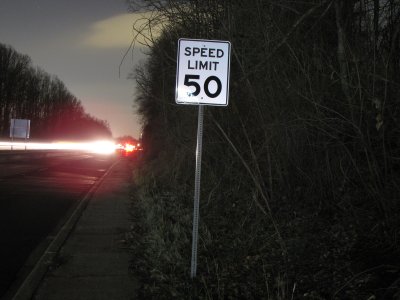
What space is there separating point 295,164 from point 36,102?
131 metres

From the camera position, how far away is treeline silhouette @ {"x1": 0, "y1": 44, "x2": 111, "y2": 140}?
109000mm

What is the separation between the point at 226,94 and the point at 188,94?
0.42 m

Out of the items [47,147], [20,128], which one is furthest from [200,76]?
[47,147]

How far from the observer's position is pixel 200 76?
5.79 metres

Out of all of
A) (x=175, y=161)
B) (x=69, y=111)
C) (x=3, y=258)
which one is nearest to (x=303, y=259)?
(x=3, y=258)

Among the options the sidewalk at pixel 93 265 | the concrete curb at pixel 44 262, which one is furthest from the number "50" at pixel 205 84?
the concrete curb at pixel 44 262

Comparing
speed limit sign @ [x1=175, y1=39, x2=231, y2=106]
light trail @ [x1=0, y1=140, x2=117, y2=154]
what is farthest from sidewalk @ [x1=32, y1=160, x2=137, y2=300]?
light trail @ [x1=0, y1=140, x2=117, y2=154]

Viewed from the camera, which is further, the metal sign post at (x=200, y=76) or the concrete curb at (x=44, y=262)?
the concrete curb at (x=44, y=262)

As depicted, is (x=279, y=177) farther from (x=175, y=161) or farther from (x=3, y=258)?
(x=175, y=161)

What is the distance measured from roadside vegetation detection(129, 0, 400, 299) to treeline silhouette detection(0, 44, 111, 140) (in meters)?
101

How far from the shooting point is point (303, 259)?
20.5ft

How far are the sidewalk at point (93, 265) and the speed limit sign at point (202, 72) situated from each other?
2.33 metres

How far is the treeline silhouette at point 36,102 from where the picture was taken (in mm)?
109000

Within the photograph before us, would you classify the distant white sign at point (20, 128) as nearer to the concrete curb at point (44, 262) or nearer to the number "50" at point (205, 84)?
the concrete curb at point (44, 262)
